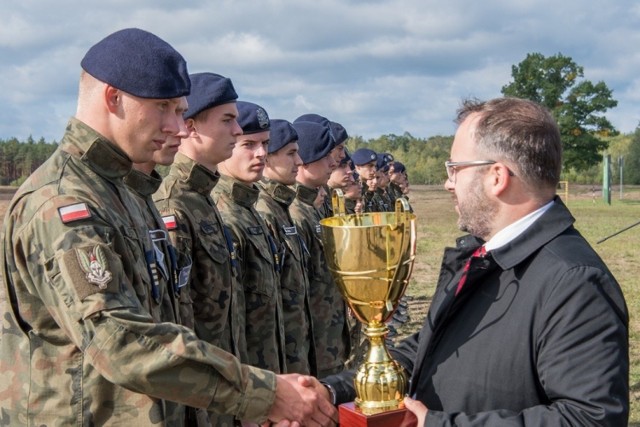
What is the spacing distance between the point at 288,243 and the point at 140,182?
222 cm

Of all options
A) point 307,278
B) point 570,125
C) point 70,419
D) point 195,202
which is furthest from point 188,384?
point 570,125

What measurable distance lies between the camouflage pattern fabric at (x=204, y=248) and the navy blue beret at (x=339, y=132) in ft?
13.4

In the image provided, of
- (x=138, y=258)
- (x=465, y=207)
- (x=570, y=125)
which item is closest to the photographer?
(x=465, y=207)

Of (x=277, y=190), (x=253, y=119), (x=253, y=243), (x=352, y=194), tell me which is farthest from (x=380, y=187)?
(x=253, y=243)

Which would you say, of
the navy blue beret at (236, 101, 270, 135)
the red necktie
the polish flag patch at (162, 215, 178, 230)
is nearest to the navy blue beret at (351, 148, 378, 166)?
the navy blue beret at (236, 101, 270, 135)

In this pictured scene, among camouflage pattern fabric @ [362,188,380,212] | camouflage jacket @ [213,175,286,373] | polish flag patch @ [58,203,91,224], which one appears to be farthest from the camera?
camouflage pattern fabric @ [362,188,380,212]

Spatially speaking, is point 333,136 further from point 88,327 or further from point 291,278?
point 88,327

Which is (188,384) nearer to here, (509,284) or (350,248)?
(350,248)

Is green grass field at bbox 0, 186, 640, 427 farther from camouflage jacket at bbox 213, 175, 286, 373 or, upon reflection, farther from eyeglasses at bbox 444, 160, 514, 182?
eyeglasses at bbox 444, 160, 514, 182

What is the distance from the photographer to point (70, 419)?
2.83 meters

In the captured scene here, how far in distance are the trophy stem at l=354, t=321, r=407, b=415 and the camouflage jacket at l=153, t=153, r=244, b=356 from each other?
181cm

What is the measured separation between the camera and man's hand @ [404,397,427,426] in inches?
95.8

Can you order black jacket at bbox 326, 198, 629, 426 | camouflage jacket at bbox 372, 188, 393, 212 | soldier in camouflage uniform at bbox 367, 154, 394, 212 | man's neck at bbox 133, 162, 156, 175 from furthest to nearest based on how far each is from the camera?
camouflage jacket at bbox 372, 188, 393, 212, soldier in camouflage uniform at bbox 367, 154, 394, 212, man's neck at bbox 133, 162, 156, 175, black jacket at bbox 326, 198, 629, 426

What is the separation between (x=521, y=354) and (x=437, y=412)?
0.33 meters
